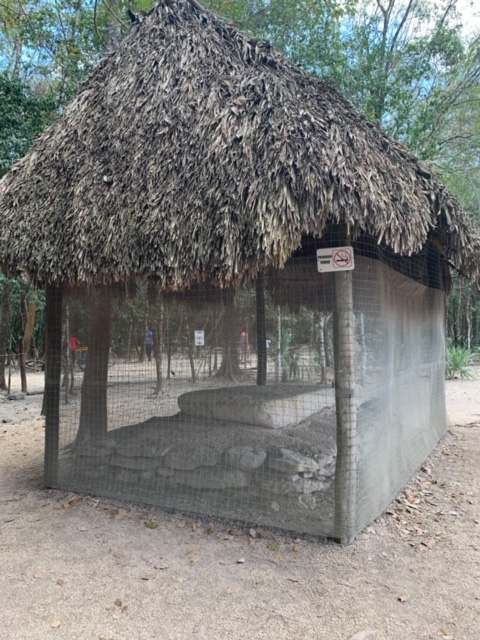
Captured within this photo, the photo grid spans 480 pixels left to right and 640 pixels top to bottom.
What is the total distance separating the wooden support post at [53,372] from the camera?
15.1 feet

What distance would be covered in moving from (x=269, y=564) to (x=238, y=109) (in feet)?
10.9

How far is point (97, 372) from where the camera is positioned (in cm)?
442

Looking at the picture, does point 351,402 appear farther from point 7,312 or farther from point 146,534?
point 7,312

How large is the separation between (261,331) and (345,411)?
920mm

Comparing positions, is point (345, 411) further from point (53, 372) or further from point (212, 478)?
point (53, 372)

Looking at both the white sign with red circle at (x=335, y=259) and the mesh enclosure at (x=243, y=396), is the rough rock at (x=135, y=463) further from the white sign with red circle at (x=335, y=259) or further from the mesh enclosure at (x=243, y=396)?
the white sign with red circle at (x=335, y=259)

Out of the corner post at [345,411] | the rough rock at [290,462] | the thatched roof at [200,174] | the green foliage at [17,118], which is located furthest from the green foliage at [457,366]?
the green foliage at [17,118]

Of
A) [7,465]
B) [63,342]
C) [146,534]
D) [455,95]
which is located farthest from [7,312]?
[455,95]

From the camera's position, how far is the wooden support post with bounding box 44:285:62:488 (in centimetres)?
459

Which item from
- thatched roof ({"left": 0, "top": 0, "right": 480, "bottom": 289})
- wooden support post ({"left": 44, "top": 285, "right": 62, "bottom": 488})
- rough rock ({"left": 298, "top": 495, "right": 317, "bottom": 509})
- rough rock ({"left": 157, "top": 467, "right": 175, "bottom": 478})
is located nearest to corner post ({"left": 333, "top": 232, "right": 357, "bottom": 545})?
rough rock ({"left": 298, "top": 495, "right": 317, "bottom": 509})

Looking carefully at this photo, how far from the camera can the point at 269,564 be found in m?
3.19

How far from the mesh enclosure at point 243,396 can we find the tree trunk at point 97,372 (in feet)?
0.04

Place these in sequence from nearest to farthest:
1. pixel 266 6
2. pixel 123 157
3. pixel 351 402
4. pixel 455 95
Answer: pixel 351 402 → pixel 123 157 → pixel 266 6 → pixel 455 95

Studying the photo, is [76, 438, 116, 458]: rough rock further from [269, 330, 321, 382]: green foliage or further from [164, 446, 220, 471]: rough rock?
[269, 330, 321, 382]: green foliage
